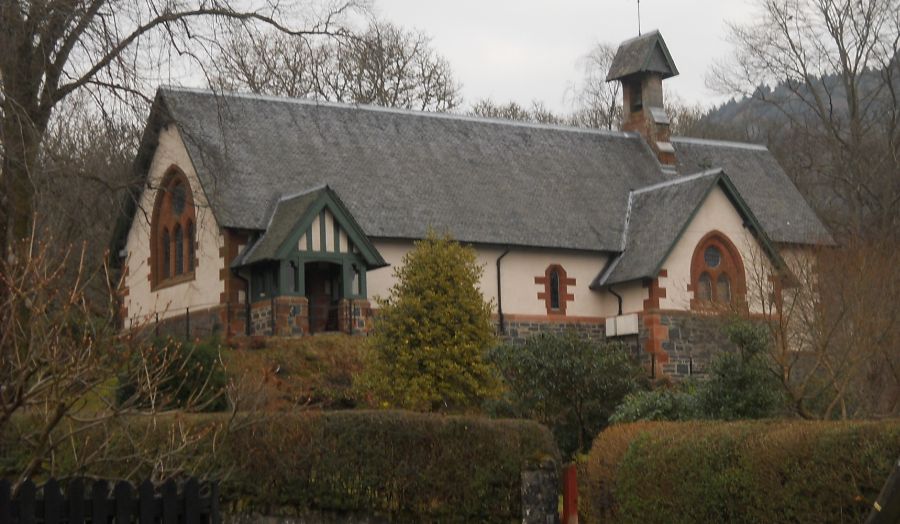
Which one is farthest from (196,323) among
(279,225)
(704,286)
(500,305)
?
(704,286)

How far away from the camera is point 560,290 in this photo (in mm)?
35031

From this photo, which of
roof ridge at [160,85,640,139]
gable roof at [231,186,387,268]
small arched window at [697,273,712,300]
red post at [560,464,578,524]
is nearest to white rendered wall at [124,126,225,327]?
gable roof at [231,186,387,268]

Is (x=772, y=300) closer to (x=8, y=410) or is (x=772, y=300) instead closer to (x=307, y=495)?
(x=307, y=495)

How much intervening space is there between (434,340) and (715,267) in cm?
1255

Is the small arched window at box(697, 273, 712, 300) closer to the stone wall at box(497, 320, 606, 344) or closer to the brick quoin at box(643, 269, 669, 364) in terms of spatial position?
the brick quoin at box(643, 269, 669, 364)

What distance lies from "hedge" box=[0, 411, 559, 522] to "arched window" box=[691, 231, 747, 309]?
1854 cm

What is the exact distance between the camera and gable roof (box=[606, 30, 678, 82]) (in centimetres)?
3994

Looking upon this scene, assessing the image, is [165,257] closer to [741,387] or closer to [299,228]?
[299,228]

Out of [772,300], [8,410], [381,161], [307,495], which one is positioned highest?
[381,161]

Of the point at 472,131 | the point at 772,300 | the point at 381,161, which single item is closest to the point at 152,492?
the point at 772,300

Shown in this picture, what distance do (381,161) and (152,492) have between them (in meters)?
26.2

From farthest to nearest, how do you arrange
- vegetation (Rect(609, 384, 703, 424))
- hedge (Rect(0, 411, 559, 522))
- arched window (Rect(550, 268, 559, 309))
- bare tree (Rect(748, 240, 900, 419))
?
arched window (Rect(550, 268, 559, 309)), bare tree (Rect(748, 240, 900, 419)), vegetation (Rect(609, 384, 703, 424)), hedge (Rect(0, 411, 559, 522))

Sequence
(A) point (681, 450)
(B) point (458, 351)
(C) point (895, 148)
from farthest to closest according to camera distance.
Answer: (C) point (895, 148) → (B) point (458, 351) → (A) point (681, 450)

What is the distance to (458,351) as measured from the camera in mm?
24312
